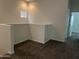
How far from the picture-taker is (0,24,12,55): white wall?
3.13 meters

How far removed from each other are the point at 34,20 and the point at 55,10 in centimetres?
143

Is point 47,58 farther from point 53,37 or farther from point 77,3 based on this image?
point 77,3

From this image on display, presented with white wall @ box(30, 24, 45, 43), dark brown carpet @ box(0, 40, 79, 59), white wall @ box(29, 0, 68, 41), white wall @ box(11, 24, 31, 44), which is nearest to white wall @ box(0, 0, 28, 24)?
white wall @ box(11, 24, 31, 44)

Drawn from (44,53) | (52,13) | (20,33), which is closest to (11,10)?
(20,33)

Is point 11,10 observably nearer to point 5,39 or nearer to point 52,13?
point 5,39

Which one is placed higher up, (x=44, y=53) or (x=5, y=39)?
(x=5, y=39)

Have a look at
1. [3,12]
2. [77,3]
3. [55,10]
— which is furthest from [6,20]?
[77,3]

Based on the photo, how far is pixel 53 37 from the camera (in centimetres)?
518

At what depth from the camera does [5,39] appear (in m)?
3.22

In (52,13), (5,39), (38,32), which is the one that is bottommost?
(5,39)

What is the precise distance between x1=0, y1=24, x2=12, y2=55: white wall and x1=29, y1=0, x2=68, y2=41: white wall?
2.58 m

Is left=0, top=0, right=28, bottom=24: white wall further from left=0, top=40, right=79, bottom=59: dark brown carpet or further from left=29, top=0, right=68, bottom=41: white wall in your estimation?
left=0, top=40, right=79, bottom=59: dark brown carpet

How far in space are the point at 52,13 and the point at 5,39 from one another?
9.62 feet

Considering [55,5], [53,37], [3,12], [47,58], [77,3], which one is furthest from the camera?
[77,3]
